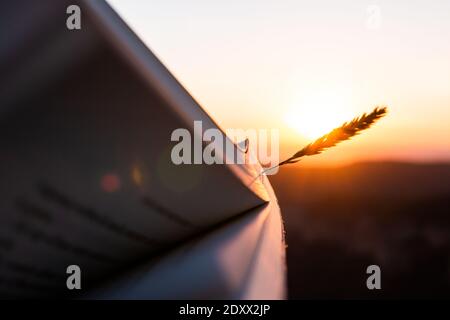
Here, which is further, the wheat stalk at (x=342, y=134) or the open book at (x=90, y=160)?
the wheat stalk at (x=342, y=134)

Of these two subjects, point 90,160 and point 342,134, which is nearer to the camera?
point 90,160

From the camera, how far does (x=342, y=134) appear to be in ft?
2.28

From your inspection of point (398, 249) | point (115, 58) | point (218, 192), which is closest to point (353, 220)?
point (398, 249)

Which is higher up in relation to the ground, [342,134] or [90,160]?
[342,134]

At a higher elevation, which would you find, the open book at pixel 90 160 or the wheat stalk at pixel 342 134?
the wheat stalk at pixel 342 134

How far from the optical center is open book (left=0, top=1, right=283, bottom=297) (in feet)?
0.97

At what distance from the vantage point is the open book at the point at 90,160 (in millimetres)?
297

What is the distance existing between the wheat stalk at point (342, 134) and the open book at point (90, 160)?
25cm

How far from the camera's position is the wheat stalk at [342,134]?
67 cm

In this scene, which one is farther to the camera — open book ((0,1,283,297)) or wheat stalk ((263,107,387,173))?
wheat stalk ((263,107,387,173))

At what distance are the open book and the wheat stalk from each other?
0.81 ft

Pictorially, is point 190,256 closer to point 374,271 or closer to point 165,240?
point 165,240

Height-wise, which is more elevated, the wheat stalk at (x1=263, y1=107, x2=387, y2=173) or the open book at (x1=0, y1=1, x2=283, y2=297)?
the wheat stalk at (x1=263, y1=107, x2=387, y2=173)

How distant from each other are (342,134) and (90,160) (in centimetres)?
47
